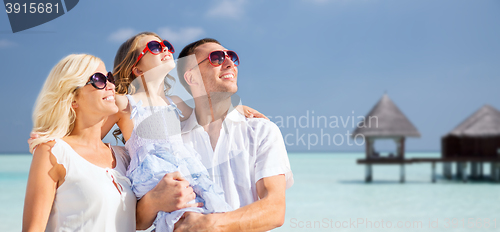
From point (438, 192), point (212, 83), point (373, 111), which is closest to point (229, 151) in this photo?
point (212, 83)

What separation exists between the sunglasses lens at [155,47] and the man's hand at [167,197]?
88cm

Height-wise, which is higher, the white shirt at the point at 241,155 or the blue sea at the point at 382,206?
the white shirt at the point at 241,155

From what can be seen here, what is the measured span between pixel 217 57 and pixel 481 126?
25259 millimetres

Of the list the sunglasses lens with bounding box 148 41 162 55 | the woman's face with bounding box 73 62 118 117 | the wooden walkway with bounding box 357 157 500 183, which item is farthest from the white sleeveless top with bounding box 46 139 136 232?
the wooden walkway with bounding box 357 157 500 183

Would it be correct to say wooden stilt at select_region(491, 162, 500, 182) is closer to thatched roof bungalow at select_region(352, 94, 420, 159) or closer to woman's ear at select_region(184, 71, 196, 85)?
thatched roof bungalow at select_region(352, 94, 420, 159)

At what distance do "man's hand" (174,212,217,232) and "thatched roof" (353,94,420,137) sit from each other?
22.0 meters

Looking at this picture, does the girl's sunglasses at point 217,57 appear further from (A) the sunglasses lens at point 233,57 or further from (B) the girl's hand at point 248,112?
(B) the girl's hand at point 248,112

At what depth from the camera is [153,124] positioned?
7.84ft

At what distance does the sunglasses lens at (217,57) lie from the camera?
258 cm

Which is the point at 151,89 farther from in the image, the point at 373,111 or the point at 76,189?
the point at 373,111

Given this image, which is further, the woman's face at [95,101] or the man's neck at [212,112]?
the man's neck at [212,112]

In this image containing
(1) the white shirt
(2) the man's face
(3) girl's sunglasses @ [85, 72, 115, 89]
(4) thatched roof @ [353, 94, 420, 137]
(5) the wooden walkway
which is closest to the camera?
(3) girl's sunglasses @ [85, 72, 115, 89]

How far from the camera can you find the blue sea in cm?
1573

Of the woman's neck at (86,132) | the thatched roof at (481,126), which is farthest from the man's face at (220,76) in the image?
the thatched roof at (481,126)
